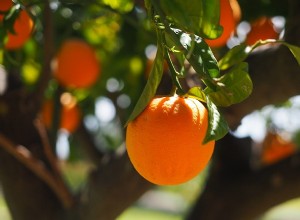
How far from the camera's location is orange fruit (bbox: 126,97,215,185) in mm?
664

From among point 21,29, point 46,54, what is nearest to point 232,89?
point 21,29

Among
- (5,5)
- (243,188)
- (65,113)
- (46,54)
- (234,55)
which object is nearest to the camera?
(234,55)

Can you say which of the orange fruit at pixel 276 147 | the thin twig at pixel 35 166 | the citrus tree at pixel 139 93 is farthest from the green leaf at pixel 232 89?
the orange fruit at pixel 276 147

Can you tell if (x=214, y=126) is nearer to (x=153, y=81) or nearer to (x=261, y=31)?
(x=153, y=81)

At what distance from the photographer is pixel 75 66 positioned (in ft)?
5.08

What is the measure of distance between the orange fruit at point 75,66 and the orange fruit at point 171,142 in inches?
34.9

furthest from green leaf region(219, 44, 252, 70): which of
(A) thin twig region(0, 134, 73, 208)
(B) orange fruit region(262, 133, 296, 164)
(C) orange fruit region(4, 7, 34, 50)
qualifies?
(B) orange fruit region(262, 133, 296, 164)

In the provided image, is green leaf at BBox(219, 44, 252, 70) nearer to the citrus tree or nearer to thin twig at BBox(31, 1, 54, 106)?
the citrus tree

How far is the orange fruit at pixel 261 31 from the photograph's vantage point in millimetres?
1192

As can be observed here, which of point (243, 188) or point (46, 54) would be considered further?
point (243, 188)

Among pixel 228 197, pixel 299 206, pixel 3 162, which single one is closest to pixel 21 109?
pixel 3 162

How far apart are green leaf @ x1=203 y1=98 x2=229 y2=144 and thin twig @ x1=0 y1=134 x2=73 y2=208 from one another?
0.80m

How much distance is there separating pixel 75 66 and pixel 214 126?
3.26ft

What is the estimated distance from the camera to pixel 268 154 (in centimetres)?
201
